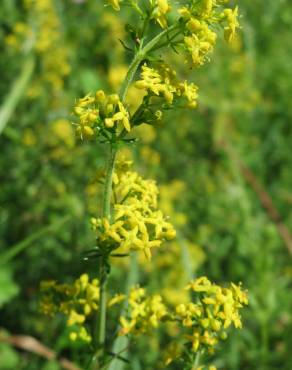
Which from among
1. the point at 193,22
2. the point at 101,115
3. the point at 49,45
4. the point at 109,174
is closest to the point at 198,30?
the point at 193,22

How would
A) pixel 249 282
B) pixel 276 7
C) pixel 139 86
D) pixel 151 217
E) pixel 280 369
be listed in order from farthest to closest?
1. pixel 276 7
2. pixel 249 282
3. pixel 280 369
4. pixel 151 217
5. pixel 139 86

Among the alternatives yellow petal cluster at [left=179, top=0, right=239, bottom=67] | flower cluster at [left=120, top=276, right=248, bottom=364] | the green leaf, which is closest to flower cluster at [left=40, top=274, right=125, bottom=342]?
flower cluster at [left=120, top=276, right=248, bottom=364]

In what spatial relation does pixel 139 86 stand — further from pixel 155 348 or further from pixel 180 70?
pixel 180 70

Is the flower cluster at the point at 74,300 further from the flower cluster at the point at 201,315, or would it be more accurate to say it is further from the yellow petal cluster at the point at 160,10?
the yellow petal cluster at the point at 160,10

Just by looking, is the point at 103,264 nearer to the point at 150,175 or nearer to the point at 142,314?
the point at 142,314

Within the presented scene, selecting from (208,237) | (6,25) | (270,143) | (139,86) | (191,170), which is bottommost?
(139,86)

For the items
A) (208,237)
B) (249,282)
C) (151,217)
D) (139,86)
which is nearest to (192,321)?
(151,217)

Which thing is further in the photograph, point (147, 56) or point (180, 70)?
point (180, 70)

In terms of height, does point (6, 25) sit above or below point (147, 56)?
above
